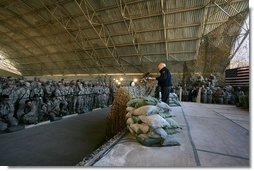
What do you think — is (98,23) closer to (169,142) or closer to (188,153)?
(169,142)

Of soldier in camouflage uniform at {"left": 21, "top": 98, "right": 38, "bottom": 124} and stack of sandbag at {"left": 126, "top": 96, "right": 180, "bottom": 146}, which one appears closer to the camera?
stack of sandbag at {"left": 126, "top": 96, "right": 180, "bottom": 146}

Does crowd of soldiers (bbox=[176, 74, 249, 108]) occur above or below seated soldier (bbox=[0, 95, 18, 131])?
above

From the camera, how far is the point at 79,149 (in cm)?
353

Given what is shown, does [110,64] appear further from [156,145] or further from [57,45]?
[156,145]

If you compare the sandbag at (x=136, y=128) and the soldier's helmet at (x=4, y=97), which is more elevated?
the soldier's helmet at (x=4, y=97)

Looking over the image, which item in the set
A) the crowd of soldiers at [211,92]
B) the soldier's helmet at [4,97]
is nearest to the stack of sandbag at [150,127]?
the soldier's helmet at [4,97]

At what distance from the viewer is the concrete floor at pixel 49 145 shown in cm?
292

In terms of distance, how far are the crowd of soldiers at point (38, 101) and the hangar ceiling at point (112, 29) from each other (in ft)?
18.5

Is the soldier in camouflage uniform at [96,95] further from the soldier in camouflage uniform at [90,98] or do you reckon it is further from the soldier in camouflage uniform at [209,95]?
the soldier in camouflage uniform at [209,95]

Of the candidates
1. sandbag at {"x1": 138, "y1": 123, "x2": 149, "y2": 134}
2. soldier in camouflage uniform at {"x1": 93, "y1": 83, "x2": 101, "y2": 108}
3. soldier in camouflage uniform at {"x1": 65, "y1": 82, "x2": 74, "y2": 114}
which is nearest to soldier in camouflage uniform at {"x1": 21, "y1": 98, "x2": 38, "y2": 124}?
soldier in camouflage uniform at {"x1": 65, "y1": 82, "x2": 74, "y2": 114}

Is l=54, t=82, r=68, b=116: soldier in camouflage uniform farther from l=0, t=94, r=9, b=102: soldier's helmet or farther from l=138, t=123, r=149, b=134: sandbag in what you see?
l=138, t=123, r=149, b=134: sandbag

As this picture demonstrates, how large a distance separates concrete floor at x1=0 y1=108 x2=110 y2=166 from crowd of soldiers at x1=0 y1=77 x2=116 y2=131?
0.56m

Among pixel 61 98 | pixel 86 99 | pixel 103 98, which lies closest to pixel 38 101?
pixel 61 98

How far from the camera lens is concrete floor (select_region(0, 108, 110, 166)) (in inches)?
115
